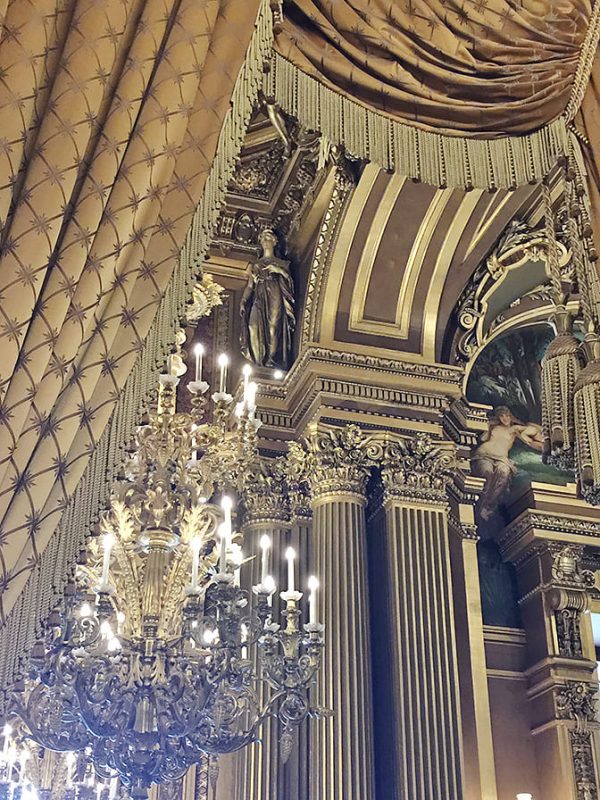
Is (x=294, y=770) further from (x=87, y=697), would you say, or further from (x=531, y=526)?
(x=531, y=526)

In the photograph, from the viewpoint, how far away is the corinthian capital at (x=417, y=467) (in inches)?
288

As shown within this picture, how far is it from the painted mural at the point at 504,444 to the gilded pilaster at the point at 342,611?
2.08 m

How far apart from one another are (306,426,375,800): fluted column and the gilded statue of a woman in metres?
0.87

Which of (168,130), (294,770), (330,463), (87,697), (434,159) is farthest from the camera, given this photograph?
(330,463)

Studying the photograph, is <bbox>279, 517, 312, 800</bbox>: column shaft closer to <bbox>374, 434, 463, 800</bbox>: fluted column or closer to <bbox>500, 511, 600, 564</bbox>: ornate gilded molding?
<bbox>374, 434, 463, 800</bbox>: fluted column

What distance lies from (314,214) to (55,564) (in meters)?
5.49

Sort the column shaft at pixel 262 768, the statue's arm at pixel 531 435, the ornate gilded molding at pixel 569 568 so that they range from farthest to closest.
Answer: the statue's arm at pixel 531 435 → the ornate gilded molding at pixel 569 568 → the column shaft at pixel 262 768

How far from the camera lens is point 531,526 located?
9.03 metres

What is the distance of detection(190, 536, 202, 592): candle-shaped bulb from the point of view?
4.94 m

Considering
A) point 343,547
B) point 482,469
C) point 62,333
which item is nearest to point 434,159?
point 62,333

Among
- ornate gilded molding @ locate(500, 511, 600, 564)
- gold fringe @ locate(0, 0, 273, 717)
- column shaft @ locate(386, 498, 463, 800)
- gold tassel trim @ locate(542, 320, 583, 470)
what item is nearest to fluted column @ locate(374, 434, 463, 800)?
column shaft @ locate(386, 498, 463, 800)

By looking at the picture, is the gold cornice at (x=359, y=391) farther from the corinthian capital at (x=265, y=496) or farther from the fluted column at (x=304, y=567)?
the fluted column at (x=304, y=567)

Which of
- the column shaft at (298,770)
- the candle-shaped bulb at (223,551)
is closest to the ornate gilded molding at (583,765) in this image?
the column shaft at (298,770)

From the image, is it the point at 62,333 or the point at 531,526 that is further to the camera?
the point at 531,526
